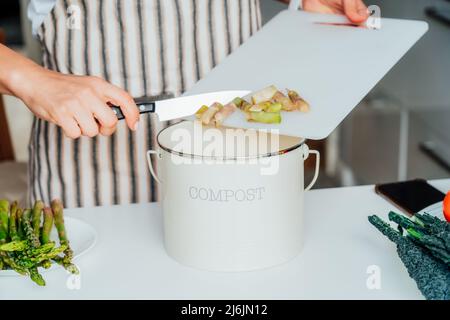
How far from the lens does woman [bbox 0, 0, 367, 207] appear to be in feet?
4.83

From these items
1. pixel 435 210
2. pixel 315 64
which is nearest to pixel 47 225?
pixel 315 64

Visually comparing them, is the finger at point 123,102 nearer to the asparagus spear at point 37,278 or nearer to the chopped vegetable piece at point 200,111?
the chopped vegetable piece at point 200,111

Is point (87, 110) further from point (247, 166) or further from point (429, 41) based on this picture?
point (429, 41)

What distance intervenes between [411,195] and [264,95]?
0.33m

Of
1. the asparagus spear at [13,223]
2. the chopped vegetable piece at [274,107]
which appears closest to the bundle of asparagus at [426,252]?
the chopped vegetable piece at [274,107]

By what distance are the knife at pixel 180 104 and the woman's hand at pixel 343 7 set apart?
0.98ft

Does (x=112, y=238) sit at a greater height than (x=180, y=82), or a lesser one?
lesser

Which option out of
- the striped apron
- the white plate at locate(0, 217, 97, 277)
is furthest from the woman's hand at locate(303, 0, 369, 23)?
the white plate at locate(0, 217, 97, 277)

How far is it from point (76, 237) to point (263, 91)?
371 mm

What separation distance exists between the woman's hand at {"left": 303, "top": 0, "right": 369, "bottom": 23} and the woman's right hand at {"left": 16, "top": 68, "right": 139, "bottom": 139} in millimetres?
506

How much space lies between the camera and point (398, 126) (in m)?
2.77


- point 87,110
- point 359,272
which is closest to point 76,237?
point 87,110

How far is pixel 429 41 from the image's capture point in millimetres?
2518

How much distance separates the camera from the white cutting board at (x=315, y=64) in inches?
44.9
